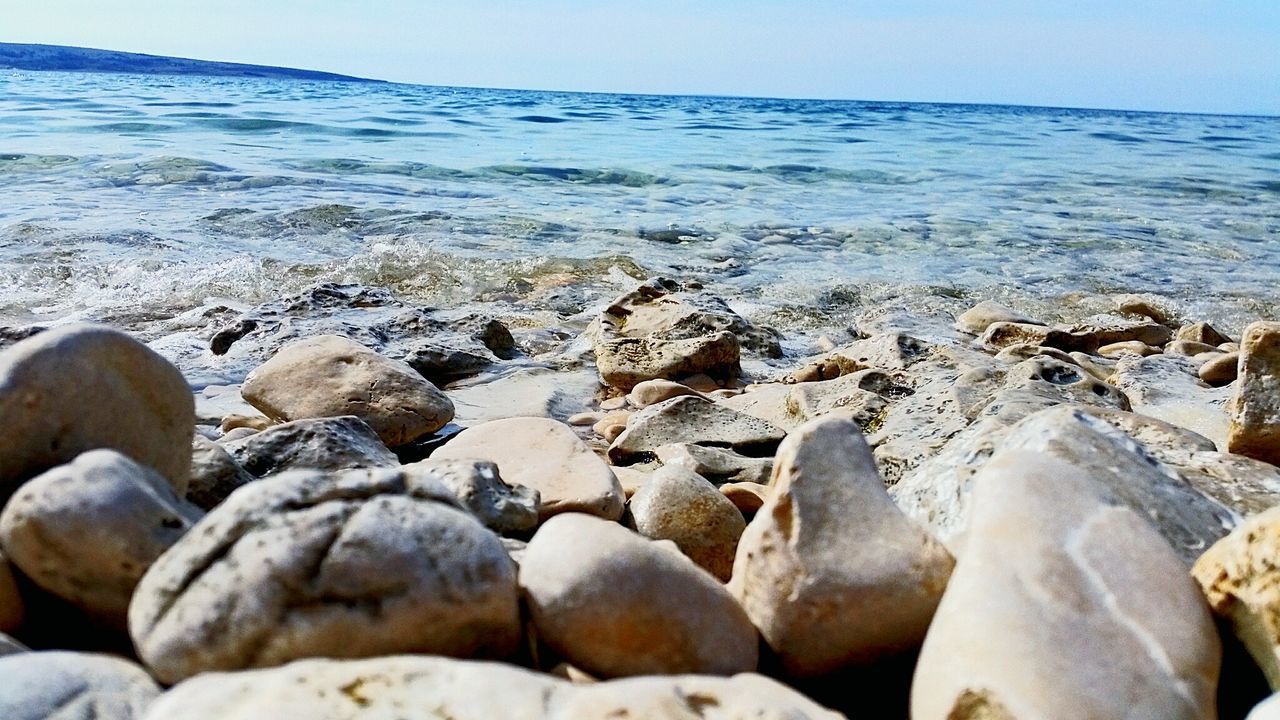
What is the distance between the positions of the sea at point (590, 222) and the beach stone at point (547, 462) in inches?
138

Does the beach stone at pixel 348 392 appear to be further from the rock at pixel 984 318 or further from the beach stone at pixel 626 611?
the rock at pixel 984 318

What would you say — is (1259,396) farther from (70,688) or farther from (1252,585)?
(70,688)

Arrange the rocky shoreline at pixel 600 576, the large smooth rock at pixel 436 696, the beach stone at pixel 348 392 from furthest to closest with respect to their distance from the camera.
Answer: the beach stone at pixel 348 392 → the rocky shoreline at pixel 600 576 → the large smooth rock at pixel 436 696

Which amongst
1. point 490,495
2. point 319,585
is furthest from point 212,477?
point 319,585

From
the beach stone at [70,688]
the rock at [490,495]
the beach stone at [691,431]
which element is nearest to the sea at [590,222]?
the beach stone at [691,431]

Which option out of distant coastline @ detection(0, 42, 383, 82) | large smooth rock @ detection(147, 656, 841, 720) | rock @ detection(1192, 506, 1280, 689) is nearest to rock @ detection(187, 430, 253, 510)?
large smooth rock @ detection(147, 656, 841, 720)

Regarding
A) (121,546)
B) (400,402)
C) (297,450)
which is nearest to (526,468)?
(297,450)

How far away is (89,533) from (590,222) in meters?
8.53

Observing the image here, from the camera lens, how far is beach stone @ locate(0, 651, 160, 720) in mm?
1228

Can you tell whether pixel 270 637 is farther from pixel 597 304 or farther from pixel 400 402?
pixel 597 304

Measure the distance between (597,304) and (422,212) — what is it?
384 centimetres

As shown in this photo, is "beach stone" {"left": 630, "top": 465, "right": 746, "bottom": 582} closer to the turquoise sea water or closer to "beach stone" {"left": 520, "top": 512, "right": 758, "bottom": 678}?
"beach stone" {"left": 520, "top": 512, "right": 758, "bottom": 678}

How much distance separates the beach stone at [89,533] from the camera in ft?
5.17

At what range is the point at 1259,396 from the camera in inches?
108
